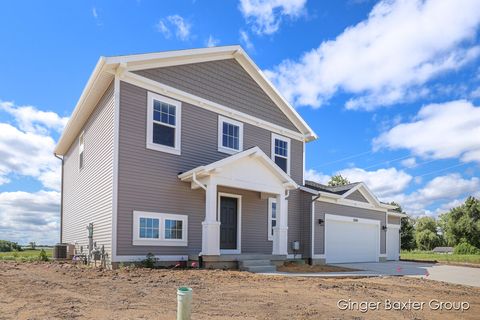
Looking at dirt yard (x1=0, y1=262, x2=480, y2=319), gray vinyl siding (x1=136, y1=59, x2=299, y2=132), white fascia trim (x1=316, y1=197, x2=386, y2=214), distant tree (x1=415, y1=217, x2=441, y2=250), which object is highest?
gray vinyl siding (x1=136, y1=59, x2=299, y2=132)

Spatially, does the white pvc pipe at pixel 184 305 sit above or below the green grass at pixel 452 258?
above

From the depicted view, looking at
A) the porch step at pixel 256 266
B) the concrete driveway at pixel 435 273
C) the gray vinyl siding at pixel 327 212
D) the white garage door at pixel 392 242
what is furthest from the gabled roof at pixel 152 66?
the white garage door at pixel 392 242

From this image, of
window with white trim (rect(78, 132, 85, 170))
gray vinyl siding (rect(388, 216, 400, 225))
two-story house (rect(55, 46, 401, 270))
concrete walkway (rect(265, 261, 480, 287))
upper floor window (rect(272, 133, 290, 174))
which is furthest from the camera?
gray vinyl siding (rect(388, 216, 400, 225))

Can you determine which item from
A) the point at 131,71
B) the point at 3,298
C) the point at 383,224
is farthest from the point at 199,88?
the point at 383,224

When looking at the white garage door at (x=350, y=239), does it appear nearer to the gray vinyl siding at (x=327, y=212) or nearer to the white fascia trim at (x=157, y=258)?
the gray vinyl siding at (x=327, y=212)

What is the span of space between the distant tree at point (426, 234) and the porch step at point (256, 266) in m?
63.6

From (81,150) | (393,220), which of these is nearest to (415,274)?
(393,220)

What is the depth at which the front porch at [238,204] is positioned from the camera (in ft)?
40.4

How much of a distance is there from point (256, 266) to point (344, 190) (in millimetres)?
8682

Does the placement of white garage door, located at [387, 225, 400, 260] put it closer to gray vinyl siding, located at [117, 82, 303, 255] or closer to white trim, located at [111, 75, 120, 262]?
gray vinyl siding, located at [117, 82, 303, 255]

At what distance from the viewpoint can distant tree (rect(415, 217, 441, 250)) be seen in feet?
226

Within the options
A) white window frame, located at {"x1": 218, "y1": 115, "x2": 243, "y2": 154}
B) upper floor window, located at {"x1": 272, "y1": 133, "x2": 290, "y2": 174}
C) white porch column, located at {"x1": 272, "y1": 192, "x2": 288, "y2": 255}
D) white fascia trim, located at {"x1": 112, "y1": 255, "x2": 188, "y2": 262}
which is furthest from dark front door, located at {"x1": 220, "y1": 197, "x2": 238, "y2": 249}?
upper floor window, located at {"x1": 272, "y1": 133, "x2": 290, "y2": 174}

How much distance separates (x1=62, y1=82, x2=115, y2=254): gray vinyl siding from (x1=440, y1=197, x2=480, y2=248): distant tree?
42630 millimetres

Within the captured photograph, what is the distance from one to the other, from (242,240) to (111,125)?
6345 millimetres
